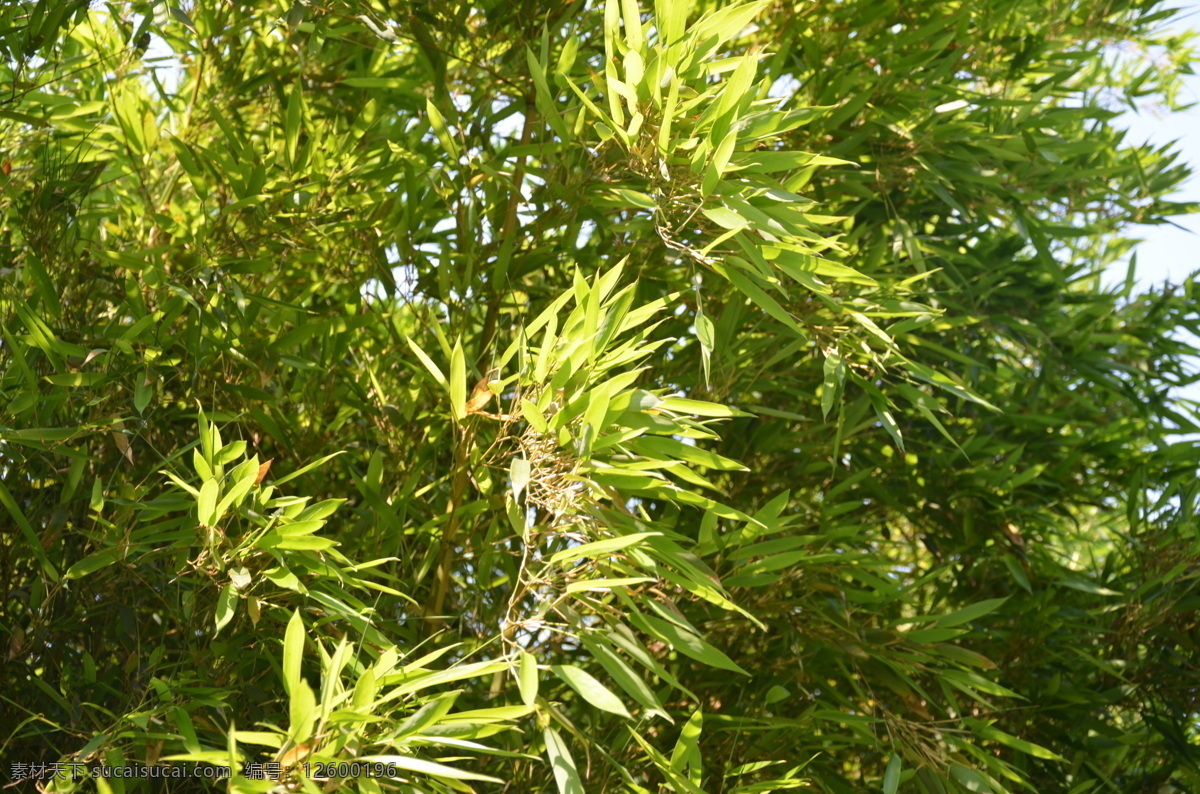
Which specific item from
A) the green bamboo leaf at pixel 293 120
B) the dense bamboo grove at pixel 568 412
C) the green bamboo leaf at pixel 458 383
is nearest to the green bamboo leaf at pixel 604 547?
the dense bamboo grove at pixel 568 412

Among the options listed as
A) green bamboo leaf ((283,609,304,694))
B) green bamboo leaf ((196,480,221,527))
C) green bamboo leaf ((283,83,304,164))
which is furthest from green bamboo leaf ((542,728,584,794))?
green bamboo leaf ((283,83,304,164))

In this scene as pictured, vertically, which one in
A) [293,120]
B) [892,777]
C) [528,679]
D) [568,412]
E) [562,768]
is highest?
[293,120]

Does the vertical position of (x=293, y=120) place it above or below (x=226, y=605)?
above

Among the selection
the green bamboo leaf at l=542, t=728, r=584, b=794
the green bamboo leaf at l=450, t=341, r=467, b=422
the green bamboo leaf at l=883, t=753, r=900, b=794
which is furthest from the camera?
the green bamboo leaf at l=883, t=753, r=900, b=794

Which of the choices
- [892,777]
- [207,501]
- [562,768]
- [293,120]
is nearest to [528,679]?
[562,768]

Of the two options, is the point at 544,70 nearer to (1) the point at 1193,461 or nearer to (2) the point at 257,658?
(2) the point at 257,658

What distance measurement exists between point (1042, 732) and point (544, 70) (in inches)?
58.0

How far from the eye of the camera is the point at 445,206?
1765mm

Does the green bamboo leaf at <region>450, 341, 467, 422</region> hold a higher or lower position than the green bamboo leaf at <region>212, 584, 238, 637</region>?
higher

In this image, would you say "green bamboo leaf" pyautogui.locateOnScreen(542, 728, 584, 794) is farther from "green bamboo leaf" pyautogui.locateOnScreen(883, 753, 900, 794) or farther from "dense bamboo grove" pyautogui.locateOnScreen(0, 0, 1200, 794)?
"green bamboo leaf" pyautogui.locateOnScreen(883, 753, 900, 794)

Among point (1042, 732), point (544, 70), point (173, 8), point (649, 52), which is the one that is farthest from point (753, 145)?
point (1042, 732)

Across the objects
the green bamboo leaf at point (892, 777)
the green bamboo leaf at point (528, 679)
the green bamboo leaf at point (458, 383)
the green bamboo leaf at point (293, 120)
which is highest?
the green bamboo leaf at point (293, 120)

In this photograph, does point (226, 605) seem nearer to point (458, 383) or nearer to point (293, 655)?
point (293, 655)

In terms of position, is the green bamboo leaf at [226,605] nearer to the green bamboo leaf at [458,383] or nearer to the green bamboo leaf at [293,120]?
the green bamboo leaf at [458,383]
